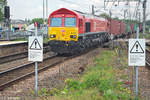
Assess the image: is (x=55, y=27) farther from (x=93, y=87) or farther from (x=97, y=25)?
(x=93, y=87)

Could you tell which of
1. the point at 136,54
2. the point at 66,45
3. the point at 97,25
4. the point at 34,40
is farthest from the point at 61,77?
the point at 97,25

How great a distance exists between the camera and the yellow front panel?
17.7 m

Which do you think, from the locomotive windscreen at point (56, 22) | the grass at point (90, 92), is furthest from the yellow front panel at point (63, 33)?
the grass at point (90, 92)

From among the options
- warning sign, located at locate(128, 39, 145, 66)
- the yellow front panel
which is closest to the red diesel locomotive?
the yellow front panel

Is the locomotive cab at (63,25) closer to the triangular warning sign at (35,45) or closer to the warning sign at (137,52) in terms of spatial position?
the triangular warning sign at (35,45)

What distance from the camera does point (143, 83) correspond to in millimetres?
9586

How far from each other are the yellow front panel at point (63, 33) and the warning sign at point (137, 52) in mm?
10880

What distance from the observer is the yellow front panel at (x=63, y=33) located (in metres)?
17.7

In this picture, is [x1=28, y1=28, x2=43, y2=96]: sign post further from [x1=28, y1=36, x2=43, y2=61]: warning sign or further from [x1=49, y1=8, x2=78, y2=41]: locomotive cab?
[x1=49, y1=8, x2=78, y2=41]: locomotive cab

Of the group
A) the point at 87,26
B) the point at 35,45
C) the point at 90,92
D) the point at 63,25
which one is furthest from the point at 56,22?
the point at 90,92

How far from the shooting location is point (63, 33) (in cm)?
1784

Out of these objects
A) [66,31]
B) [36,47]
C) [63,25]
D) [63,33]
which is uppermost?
[63,25]

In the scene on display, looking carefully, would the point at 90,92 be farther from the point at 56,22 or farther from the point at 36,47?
the point at 56,22

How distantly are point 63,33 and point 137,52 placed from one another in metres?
11.3
